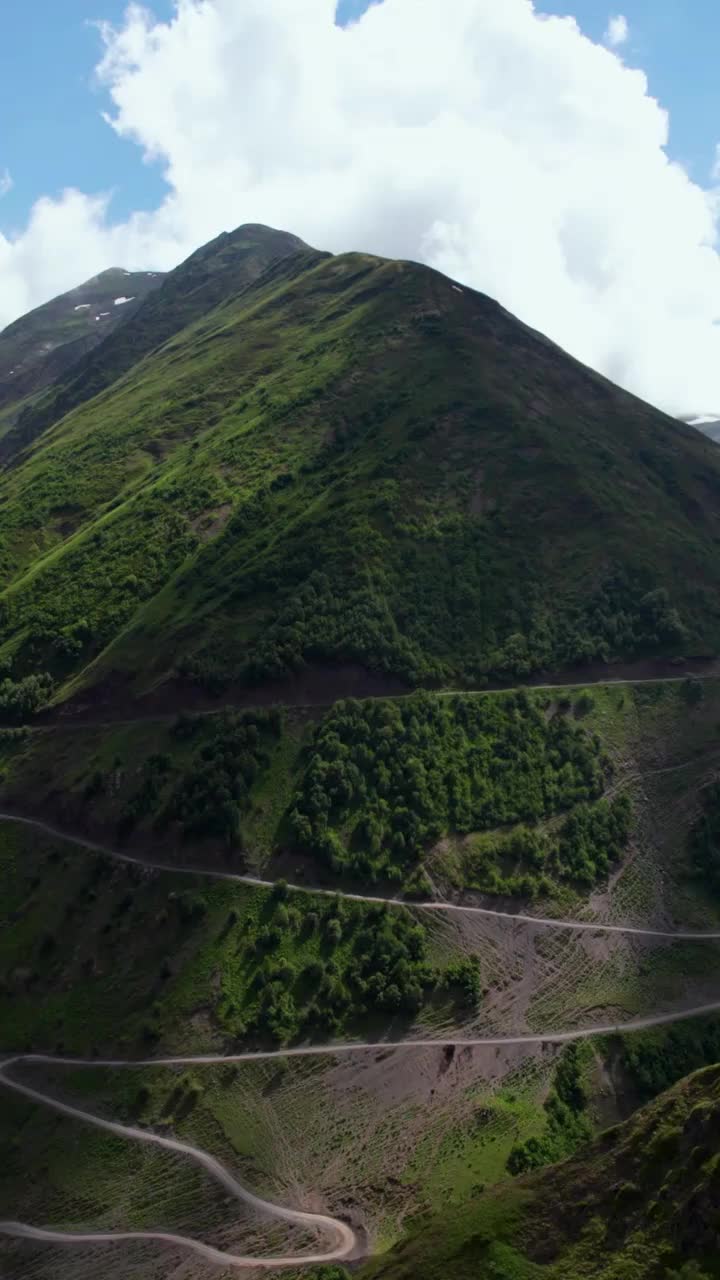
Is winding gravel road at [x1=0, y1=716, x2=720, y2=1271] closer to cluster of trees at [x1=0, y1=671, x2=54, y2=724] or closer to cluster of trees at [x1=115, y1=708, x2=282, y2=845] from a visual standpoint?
cluster of trees at [x1=115, y1=708, x2=282, y2=845]

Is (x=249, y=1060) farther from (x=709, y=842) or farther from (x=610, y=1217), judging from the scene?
(x=709, y=842)

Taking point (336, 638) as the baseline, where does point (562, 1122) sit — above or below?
below

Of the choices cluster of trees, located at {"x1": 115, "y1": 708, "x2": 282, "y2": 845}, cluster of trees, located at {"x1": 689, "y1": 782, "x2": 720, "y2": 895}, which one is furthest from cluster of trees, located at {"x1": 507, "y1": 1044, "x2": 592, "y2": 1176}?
cluster of trees, located at {"x1": 115, "y1": 708, "x2": 282, "y2": 845}

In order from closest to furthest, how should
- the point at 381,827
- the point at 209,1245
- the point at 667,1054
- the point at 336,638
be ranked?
1. the point at 209,1245
2. the point at 667,1054
3. the point at 381,827
4. the point at 336,638

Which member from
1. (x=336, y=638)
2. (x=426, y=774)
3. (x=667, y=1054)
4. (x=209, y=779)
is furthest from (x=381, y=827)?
(x=667, y=1054)

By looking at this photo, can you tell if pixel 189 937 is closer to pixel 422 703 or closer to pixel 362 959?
pixel 362 959

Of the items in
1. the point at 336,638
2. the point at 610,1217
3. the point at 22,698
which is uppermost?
the point at 22,698
